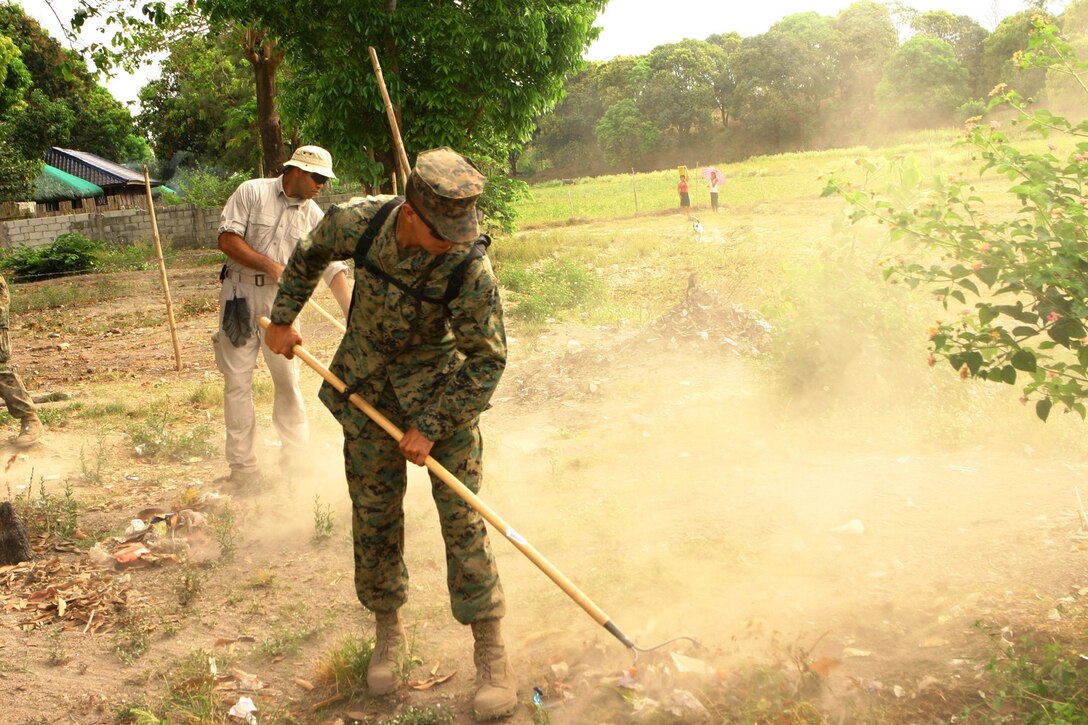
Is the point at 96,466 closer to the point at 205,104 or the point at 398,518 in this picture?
the point at 398,518

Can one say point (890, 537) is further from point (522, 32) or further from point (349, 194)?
point (349, 194)

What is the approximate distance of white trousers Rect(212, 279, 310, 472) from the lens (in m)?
5.36

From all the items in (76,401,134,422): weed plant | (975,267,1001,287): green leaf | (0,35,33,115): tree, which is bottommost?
(76,401,134,422): weed plant

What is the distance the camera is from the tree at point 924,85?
37312 mm

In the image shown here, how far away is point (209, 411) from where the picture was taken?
773cm

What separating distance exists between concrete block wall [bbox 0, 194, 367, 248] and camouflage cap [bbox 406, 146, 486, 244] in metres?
22.4

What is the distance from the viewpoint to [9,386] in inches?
253

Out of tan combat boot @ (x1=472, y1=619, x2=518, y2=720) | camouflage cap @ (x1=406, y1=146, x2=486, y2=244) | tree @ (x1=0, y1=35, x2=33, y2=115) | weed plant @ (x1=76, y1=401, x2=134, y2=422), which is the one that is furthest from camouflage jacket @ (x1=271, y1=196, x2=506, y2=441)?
tree @ (x1=0, y1=35, x2=33, y2=115)

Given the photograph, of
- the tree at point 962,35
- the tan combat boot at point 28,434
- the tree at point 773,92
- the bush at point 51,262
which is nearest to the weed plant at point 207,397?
the tan combat boot at point 28,434

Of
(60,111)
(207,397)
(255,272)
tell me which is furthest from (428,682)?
(60,111)

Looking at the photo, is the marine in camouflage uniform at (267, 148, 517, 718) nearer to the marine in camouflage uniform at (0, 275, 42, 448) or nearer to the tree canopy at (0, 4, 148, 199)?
the marine in camouflage uniform at (0, 275, 42, 448)

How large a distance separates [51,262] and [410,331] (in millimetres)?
20859

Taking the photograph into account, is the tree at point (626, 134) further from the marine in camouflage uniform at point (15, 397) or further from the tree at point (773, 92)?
the marine in camouflage uniform at point (15, 397)

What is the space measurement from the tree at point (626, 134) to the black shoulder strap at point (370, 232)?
52739 mm
